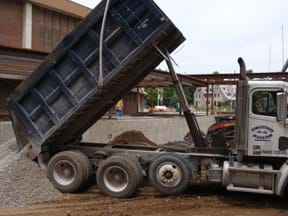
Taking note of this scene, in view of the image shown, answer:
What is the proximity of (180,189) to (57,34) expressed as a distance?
27.7 meters

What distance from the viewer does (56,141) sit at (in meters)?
9.83

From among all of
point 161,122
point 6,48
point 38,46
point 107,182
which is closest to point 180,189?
point 107,182

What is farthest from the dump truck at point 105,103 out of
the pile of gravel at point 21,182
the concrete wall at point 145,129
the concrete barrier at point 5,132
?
the concrete wall at point 145,129

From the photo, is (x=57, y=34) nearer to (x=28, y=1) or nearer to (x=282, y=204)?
(x=28, y=1)

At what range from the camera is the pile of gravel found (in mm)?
8250

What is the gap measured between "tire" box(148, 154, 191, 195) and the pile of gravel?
7.50 ft

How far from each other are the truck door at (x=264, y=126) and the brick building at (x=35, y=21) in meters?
23.9

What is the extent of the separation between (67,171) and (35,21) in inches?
991

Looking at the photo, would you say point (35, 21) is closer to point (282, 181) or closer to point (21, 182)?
point (21, 182)

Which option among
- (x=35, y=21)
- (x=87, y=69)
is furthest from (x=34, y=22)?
(x=87, y=69)

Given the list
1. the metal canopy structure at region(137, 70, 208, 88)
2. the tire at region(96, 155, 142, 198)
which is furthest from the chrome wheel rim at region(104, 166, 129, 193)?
the metal canopy structure at region(137, 70, 208, 88)

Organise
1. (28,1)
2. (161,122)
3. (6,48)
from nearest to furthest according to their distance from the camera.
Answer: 1. (6,48)
2. (161,122)
3. (28,1)

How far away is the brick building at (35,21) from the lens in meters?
29.6

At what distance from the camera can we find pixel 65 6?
3447 cm
